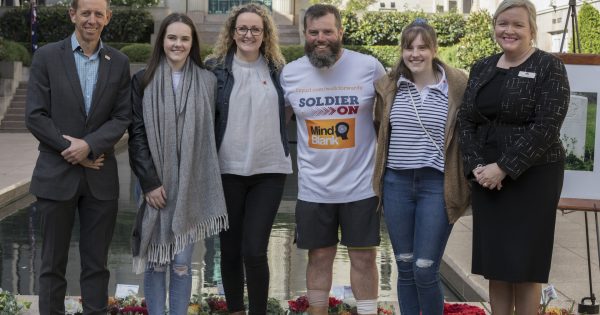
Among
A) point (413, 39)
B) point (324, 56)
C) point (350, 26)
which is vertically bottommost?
point (324, 56)

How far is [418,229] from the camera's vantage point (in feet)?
16.3

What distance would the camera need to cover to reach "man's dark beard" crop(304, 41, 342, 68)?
16.9 ft

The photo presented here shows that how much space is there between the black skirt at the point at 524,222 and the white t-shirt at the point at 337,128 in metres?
0.79

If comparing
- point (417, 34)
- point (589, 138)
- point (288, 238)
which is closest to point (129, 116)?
point (417, 34)

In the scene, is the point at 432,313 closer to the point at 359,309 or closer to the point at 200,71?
the point at 359,309

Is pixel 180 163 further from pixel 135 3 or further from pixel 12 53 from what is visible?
pixel 135 3

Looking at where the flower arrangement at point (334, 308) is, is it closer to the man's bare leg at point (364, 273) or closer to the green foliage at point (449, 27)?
the man's bare leg at point (364, 273)

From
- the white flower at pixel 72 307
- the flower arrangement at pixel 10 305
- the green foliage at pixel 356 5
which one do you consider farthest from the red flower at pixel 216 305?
the green foliage at pixel 356 5

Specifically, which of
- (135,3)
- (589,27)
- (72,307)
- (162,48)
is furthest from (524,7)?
(135,3)

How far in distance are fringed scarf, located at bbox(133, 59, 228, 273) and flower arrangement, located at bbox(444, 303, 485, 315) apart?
1690 millimetres

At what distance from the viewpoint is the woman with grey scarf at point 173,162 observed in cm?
510

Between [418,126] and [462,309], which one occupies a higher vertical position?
[418,126]

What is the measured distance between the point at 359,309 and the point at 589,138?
1.94 meters

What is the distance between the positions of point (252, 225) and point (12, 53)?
20.6 m
